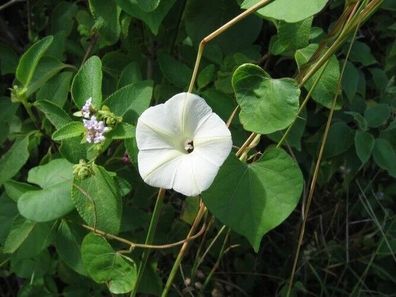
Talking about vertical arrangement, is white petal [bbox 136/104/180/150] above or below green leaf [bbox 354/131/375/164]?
above

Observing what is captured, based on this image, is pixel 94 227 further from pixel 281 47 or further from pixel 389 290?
pixel 389 290

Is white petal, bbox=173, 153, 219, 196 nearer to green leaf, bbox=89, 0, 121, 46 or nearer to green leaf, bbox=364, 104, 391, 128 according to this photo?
green leaf, bbox=89, 0, 121, 46

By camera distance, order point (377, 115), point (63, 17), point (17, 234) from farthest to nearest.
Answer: point (63, 17), point (377, 115), point (17, 234)

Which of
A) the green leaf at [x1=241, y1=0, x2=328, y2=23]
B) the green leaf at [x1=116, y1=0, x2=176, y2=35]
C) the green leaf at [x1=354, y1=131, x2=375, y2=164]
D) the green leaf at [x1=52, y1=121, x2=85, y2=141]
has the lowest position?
the green leaf at [x1=354, y1=131, x2=375, y2=164]

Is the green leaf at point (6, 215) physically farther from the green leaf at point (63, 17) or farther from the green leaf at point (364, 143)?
the green leaf at point (364, 143)

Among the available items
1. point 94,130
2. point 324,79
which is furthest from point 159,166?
point 324,79

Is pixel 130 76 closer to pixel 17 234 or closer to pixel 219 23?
pixel 219 23

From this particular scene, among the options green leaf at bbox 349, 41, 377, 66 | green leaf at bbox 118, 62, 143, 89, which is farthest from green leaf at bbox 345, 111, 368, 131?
green leaf at bbox 118, 62, 143, 89
